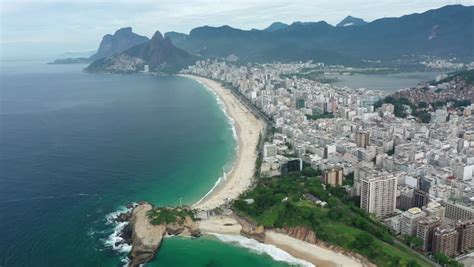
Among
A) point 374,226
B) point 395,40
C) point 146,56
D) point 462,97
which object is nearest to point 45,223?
point 374,226

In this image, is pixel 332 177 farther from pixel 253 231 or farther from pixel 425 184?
pixel 253 231

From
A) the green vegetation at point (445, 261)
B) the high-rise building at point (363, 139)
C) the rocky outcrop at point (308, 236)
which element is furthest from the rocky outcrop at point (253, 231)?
the high-rise building at point (363, 139)

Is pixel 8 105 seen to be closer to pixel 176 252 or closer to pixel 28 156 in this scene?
pixel 28 156

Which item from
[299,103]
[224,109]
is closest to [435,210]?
[299,103]

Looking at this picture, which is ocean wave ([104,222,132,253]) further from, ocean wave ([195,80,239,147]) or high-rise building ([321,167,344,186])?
ocean wave ([195,80,239,147])

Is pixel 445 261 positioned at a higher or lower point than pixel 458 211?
lower

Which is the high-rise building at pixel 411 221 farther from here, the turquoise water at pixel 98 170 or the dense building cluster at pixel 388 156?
the turquoise water at pixel 98 170
